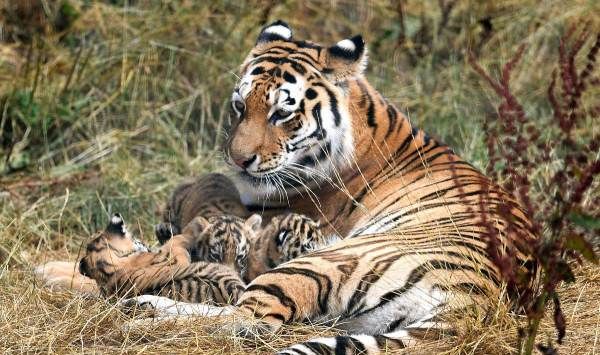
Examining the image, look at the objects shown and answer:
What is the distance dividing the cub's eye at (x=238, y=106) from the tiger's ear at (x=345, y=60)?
450 millimetres

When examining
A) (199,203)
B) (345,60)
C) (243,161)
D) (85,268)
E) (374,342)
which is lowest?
(85,268)

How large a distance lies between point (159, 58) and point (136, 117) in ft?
1.69

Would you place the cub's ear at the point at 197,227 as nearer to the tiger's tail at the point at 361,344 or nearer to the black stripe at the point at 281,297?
the black stripe at the point at 281,297

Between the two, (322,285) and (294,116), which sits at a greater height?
(294,116)

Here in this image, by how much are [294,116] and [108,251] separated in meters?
1.12

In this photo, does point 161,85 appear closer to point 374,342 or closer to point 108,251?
point 108,251

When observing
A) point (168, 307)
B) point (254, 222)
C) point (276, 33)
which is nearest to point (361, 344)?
point (168, 307)

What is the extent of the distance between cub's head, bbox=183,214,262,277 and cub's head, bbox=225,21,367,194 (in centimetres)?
30

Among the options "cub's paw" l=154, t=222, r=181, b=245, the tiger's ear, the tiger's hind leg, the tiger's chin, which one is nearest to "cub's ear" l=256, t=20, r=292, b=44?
the tiger's ear

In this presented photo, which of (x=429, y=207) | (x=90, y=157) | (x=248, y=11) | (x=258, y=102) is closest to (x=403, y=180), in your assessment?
(x=429, y=207)

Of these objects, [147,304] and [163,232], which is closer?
[147,304]

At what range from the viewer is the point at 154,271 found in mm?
5004

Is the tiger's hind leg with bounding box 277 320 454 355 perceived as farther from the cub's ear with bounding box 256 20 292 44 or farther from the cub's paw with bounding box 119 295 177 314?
the cub's ear with bounding box 256 20 292 44

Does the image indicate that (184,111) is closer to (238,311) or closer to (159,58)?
(159,58)
